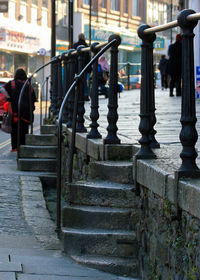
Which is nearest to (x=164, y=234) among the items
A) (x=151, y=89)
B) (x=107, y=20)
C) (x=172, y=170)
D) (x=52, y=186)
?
(x=172, y=170)

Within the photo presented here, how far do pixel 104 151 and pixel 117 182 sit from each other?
61 centimetres

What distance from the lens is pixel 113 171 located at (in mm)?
7109

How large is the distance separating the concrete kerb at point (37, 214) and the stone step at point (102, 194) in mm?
483

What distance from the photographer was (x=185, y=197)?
488 centimetres

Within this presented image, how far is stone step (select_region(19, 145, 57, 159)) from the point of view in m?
13.3

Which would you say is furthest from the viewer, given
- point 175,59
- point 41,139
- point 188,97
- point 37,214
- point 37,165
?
point 175,59

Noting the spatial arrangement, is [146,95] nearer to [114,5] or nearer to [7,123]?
[7,123]

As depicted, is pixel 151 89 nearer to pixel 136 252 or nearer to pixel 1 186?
pixel 136 252

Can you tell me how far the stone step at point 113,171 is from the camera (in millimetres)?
6996

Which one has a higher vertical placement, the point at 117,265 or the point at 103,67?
the point at 103,67

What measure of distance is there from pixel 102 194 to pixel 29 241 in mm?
834

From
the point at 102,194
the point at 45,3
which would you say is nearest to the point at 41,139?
the point at 102,194

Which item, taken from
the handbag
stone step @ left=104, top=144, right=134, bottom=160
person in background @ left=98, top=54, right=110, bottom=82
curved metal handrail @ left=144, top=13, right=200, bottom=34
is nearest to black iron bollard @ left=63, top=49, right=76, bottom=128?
the handbag

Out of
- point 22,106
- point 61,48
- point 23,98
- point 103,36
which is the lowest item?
point 22,106
